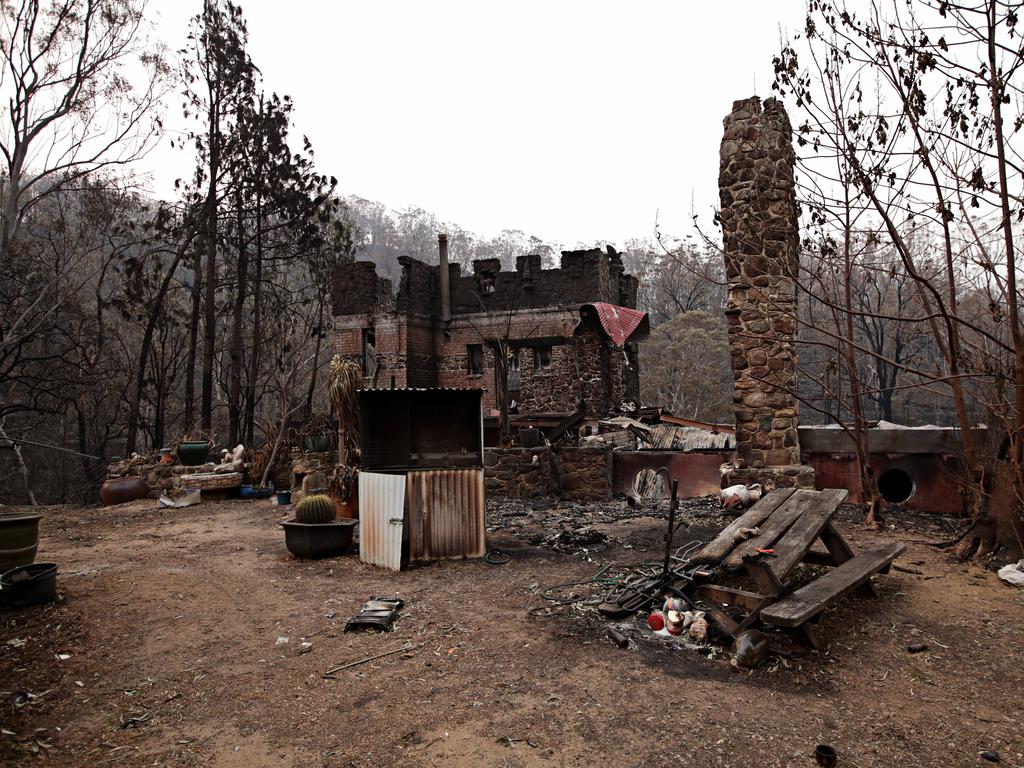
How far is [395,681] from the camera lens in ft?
14.2

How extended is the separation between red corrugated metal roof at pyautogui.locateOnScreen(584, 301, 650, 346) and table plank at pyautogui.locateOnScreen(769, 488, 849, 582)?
14.6 m

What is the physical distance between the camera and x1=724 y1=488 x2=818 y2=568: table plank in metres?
4.92

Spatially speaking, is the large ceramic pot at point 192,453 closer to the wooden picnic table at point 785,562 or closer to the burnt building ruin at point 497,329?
the burnt building ruin at point 497,329

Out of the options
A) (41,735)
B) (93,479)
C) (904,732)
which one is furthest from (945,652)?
(93,479)

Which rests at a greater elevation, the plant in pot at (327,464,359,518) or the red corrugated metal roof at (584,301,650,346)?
the red corrugated metal roof at (584,301,650,346)

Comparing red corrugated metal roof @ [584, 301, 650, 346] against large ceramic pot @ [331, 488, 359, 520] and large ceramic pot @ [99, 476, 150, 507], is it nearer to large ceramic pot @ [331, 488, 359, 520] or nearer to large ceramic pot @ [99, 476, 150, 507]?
large ceramic pot @ [331, 488, 359, 520]

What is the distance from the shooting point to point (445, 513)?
764 cm

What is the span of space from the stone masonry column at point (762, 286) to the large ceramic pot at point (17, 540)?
324 inches

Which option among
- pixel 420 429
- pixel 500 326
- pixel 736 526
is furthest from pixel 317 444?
pixel 500 326

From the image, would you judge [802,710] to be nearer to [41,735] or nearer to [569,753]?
[569,753]

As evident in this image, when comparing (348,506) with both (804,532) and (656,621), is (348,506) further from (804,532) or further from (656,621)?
(804,532)

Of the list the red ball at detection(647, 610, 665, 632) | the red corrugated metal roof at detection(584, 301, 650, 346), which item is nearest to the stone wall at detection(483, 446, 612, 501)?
the red ball at detection(647, 610, 665, 632)

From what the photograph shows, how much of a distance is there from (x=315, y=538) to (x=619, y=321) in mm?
15222

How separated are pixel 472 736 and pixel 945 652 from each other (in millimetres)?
3364
